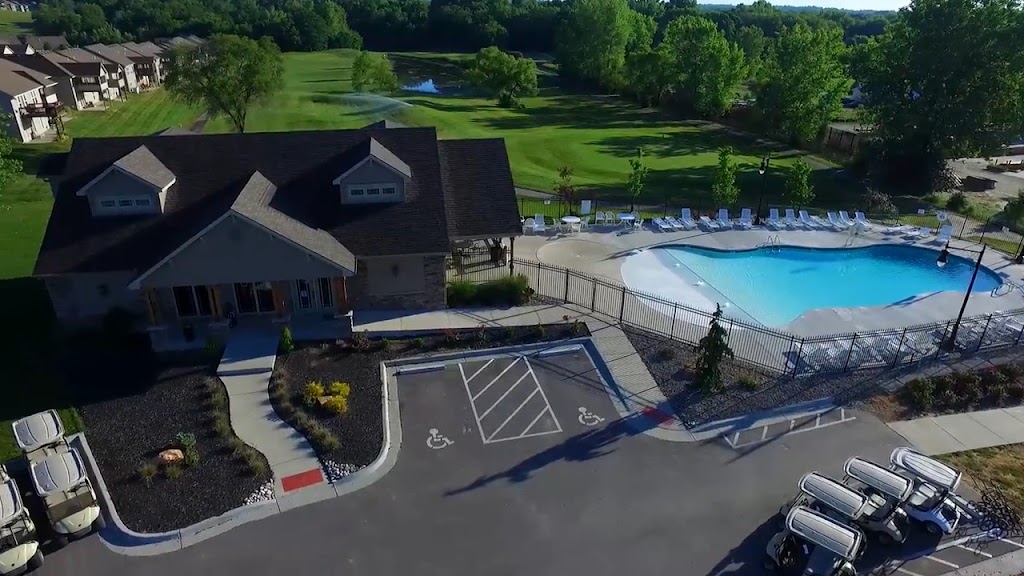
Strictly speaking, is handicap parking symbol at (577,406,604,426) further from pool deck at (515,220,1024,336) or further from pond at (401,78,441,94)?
pond at (401,78,441,94)

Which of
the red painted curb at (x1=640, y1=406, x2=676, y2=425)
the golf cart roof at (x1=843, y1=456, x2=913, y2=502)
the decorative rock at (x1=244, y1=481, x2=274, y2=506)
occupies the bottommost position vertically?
the decorative rock at (x1=244, y1=481, x2=274, y2=506)

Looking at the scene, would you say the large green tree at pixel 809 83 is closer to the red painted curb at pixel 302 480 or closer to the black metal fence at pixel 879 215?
the black metal fence at pixel 879 215

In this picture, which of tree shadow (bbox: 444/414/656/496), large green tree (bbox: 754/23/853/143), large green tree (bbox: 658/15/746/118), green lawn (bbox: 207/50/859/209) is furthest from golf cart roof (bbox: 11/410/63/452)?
large green tree (bbox: 658/15/746/118)

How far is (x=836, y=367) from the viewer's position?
896 inches

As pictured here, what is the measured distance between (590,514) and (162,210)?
1970 cm

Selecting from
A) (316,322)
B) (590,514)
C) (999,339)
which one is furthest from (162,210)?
(999,339)

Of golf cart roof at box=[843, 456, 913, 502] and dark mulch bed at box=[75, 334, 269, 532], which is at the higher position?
golf cart roof at box=[843, 456, 913, 502]

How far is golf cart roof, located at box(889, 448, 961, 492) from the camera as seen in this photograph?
15982 millimetres

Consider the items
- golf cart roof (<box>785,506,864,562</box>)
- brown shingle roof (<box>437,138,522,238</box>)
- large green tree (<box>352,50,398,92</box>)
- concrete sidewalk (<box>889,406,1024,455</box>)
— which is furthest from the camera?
large green tree (<box>352,50,398,92</box>)

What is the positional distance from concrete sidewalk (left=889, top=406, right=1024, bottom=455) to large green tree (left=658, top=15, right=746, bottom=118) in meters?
60.2

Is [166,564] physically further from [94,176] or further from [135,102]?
[135,102]

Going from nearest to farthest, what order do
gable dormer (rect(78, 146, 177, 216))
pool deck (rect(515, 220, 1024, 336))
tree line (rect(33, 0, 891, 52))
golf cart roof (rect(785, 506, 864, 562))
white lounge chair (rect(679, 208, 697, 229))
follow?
1. golf cart roof (rect(785, 506, 864, 562))
2. gable dormer (rect(78, 146, 177, 216))
3. pool deck (rect(515, 220, 1024, 336))
4. white lounge chair (rect(679, 208, 697, 229))
5. tree line (rect(33, 0, 891, 52))

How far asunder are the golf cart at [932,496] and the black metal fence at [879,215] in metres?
23.9

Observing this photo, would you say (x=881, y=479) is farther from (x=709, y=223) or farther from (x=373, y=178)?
(x=709, y=223)
